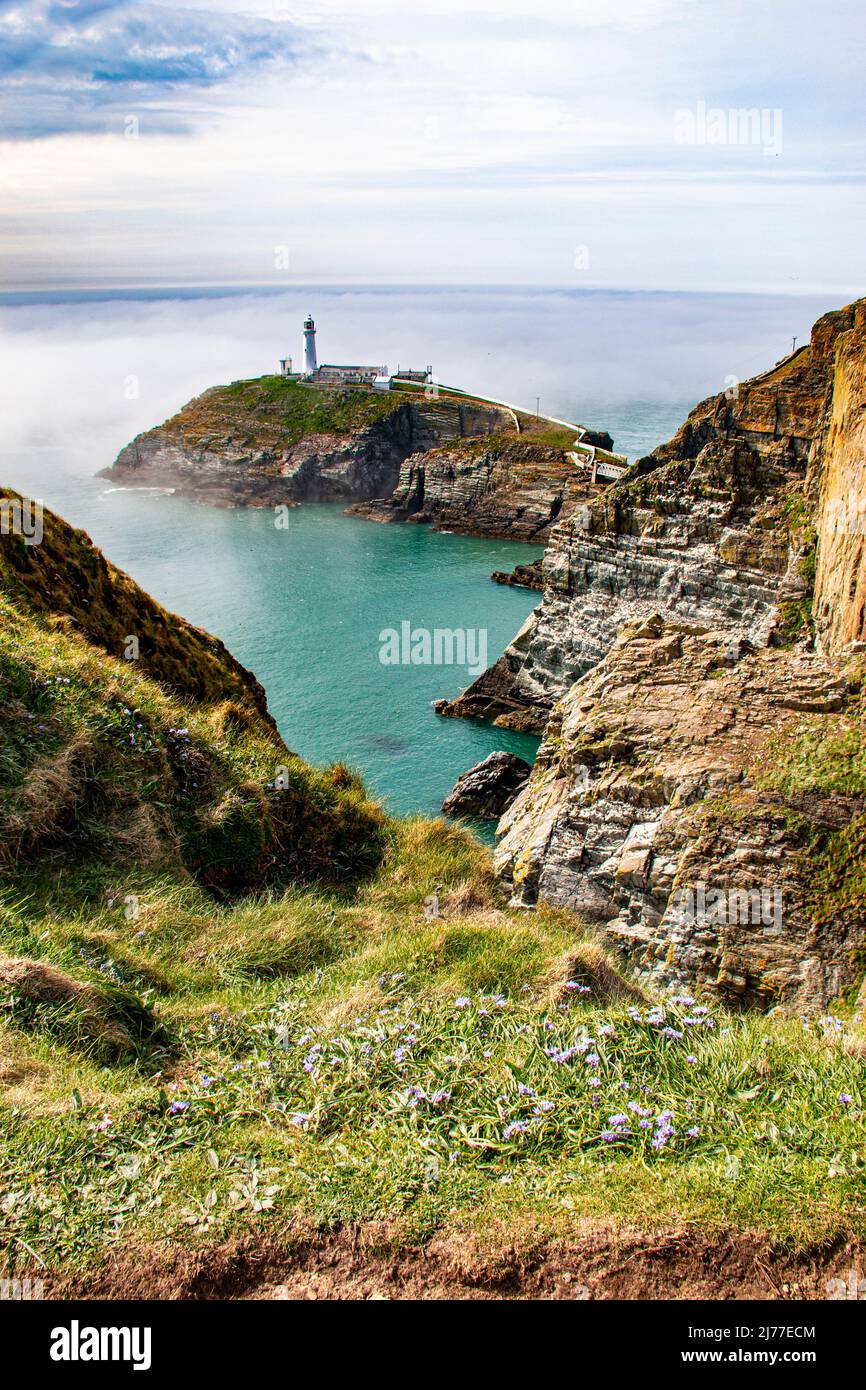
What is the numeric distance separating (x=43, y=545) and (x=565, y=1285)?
46.9 ft

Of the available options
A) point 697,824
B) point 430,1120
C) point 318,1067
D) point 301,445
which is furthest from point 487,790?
point 301,445

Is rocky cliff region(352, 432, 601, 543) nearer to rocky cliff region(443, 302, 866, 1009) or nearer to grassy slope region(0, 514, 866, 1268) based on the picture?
rocky cliff region(443, 302, 866, 1009)

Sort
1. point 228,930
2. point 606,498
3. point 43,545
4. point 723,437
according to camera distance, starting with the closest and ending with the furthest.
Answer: point 228,930 → point 43,545 → point 723,437 → point 606,498

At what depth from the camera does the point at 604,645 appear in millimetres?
40188

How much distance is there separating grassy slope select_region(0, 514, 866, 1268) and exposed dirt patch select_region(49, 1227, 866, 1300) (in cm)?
13

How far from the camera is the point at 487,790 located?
30531 mm

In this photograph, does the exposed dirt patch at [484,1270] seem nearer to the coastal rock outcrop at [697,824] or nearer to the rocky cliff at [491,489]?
the coastal rock outcrop at [697,824]

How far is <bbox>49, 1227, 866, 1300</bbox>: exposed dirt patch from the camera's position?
401 cm

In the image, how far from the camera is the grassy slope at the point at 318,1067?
4496 millimetres

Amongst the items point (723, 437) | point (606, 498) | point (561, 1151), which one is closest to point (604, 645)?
point (606, 498)

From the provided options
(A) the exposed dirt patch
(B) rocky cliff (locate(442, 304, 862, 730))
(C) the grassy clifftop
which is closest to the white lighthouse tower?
(C) the grassy clifftop

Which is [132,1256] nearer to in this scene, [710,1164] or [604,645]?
[710,1164]

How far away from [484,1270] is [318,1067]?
2.13m

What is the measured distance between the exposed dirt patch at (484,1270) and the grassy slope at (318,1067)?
126mm
